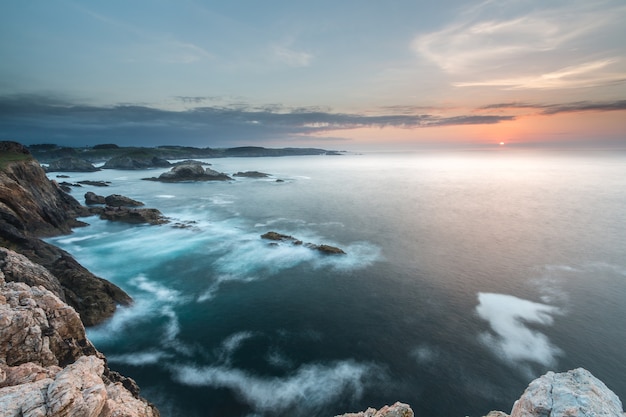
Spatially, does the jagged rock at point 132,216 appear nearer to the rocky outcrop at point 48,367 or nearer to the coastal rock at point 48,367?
the coastal rock at point 48,367

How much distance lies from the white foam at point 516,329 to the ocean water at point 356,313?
115 millimetres

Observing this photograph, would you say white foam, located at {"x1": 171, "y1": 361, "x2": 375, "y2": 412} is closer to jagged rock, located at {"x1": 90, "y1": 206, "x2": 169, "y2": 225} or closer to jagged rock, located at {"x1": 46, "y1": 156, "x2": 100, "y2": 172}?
jagged rock, located at {"x1": 90, "y1": 206, "x2": 169, "y2": 225}

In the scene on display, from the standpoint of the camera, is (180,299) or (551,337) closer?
(551,337)

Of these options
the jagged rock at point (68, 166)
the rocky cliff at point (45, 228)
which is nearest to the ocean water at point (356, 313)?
the rocky cliff at point (45, 228)

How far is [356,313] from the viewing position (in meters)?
26.4

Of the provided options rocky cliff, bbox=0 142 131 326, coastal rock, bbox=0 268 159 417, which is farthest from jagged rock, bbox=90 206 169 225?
coastal rock, bbox=0 268 159 417

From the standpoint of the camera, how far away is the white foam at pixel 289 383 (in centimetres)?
1759

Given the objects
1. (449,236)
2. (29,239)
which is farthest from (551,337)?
(29,239)

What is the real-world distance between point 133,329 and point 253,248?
20.0 metres

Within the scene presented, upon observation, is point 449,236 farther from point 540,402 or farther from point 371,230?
point 540,402

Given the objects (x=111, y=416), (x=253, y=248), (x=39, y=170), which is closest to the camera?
(x=111, y=416)

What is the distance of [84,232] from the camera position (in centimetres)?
4675

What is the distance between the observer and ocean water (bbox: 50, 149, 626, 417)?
18.6 meters

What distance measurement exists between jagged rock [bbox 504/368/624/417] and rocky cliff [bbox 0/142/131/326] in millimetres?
23561
